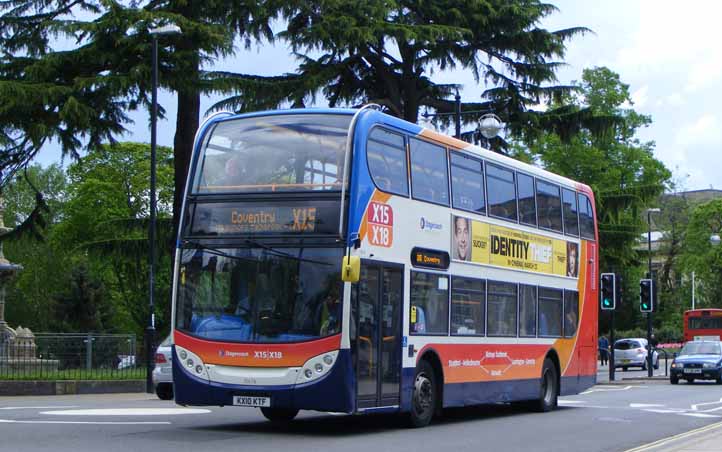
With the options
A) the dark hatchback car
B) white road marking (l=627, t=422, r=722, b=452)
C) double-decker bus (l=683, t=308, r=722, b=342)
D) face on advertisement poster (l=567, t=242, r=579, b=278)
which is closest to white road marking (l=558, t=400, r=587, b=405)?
face on advertisement poster (l=567, t=242, r=579, b=278)

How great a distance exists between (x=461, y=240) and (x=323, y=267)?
12.3ft

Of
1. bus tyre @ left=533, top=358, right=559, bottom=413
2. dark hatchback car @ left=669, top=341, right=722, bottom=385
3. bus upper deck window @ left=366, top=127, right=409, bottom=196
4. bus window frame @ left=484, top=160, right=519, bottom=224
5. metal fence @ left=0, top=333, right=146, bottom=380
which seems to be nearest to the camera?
bus upper deck window @ left=366, top=127, right=409, bottom=196

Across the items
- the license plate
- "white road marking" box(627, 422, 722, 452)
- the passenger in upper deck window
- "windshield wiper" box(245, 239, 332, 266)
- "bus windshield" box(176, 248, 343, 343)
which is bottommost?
"white road marking" box(627, 422, 722, 452)

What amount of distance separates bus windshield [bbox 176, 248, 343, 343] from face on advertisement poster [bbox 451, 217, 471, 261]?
3445mm

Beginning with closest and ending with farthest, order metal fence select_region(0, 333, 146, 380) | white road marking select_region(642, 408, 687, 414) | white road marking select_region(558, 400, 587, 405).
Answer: white road marking select_region(642, 408, 687, 414) → white road marking select_region(558, 400, 587, 405) → metal fence select_region(0, 333, 146, 380)

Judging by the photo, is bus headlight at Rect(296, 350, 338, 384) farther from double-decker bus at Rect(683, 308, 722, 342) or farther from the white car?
double-decker bus at Rect(683, 308, 722, 342)

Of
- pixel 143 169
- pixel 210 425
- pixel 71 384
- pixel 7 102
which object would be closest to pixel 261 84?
pixel 7 102

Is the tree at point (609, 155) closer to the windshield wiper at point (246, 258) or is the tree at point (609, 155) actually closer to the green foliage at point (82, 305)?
the green foliage at point (82, 305)

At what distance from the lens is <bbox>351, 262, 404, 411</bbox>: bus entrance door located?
15398 millimetres

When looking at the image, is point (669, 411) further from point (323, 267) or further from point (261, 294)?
point (261, 294)

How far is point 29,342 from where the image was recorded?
28.5 metres

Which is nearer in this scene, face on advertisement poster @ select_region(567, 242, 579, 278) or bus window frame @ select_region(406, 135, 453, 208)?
bus window frame @ select_region(406, 135, 453, 208)

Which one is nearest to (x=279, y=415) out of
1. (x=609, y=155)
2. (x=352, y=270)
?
(x=352, y=270)

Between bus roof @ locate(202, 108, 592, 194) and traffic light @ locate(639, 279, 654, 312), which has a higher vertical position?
bus roof @ locate(202, 108, 592, 194)
